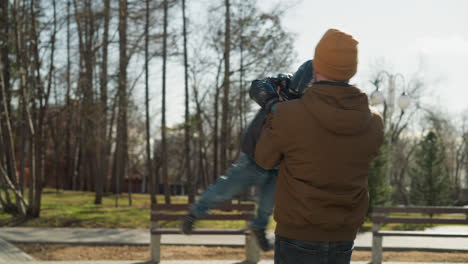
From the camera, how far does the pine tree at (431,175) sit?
30.1 meters

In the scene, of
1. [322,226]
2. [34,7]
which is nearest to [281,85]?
[322,226]

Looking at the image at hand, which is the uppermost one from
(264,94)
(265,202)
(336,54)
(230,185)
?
(336,54)

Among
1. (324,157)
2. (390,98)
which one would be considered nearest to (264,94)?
(324,157)

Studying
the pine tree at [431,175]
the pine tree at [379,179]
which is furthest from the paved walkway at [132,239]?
the pine tree at [431,175]

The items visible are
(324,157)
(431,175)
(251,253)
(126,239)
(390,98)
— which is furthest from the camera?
(390,98)

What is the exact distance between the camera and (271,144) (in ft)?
8.66

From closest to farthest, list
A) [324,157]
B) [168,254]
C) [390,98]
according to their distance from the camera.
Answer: [324,157], [168,254], [390,98]

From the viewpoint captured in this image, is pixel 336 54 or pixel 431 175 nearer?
pixel 336 54

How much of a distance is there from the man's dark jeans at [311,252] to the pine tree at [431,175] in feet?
94.9

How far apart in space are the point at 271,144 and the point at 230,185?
4.00 feet

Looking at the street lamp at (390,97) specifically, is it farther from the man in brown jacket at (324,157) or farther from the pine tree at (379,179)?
Result: the man in brown jacket at (324,157)

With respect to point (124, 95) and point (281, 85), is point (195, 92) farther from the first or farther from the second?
point (281, 85)

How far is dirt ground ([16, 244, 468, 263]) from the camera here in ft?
29.8

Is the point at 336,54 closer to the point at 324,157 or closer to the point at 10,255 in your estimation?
the point at 324,157
